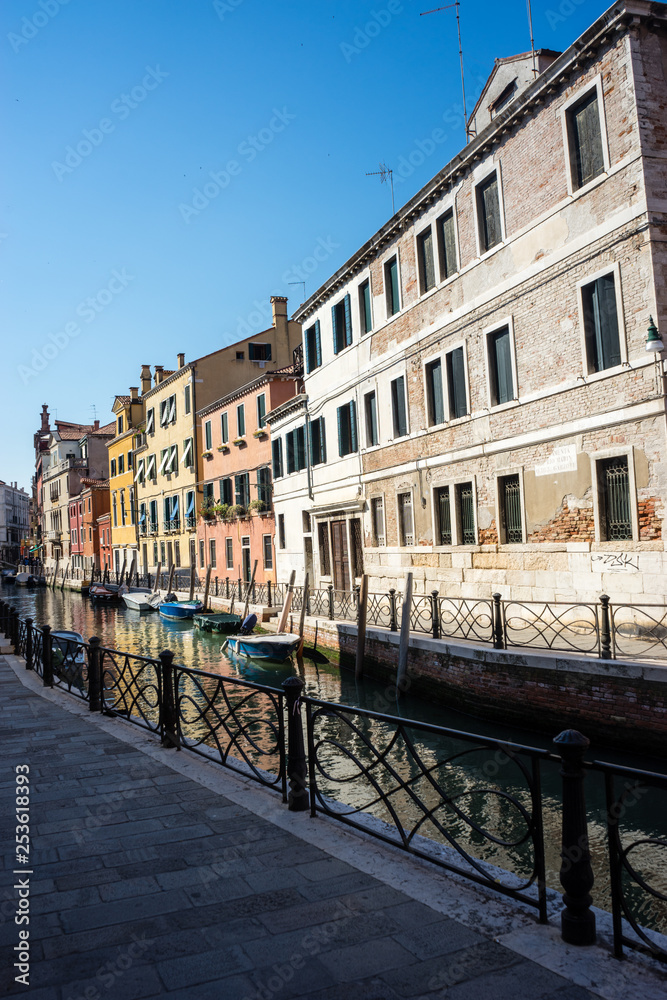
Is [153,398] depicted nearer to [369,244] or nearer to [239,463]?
[239,463]

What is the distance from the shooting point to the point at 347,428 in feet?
70.5

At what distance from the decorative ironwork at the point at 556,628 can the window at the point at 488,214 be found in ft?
23.8

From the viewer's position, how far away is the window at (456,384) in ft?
51.2

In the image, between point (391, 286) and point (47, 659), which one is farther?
point (391, 286)

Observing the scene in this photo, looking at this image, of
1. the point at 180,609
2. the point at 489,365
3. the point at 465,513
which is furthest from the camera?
the point at 180,609

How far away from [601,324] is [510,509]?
3.90 m

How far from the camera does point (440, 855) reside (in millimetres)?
3980

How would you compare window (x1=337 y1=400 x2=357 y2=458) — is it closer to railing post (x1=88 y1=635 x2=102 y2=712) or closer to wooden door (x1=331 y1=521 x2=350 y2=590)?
wooden door (x1=331 y1=521 x2=350 y2=590)

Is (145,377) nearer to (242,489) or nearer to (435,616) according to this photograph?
(242,489)

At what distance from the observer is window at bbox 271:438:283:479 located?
27.2m

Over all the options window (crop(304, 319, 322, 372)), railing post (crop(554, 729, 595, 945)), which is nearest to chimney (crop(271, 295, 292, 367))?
window (crop(304, 319, 322, 372))

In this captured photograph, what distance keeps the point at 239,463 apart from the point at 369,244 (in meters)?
14.6

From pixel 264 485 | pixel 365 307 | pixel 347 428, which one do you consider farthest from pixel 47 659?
pixel 264 485

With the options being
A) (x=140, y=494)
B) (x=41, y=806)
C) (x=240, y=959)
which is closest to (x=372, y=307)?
(x=41, y=806)
